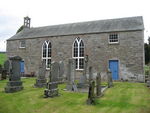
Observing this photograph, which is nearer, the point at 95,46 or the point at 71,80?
the point at 71,80

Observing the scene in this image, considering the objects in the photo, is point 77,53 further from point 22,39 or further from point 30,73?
point 22,39

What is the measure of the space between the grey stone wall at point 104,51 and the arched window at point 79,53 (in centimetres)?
54

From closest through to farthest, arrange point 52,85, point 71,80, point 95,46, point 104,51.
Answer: point 52,85 → point 71,80 → point 104,51 → point 95,46

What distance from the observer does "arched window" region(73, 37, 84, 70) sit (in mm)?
20656

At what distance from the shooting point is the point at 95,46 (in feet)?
65.5

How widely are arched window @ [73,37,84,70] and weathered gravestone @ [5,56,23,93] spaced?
9.86 metres

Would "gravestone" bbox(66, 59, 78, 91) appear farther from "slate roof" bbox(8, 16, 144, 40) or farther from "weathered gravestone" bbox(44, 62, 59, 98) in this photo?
"slate roof" bbox(8, 16, 144, 40)

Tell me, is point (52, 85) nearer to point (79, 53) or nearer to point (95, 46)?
point (95, 46)

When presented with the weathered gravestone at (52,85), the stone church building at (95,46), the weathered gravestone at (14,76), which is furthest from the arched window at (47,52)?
the weathered gravestone at (52,85)

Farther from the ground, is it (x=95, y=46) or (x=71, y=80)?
(x=95, y=46)

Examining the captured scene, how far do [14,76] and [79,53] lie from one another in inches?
419

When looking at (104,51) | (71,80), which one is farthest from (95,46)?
(71,80)

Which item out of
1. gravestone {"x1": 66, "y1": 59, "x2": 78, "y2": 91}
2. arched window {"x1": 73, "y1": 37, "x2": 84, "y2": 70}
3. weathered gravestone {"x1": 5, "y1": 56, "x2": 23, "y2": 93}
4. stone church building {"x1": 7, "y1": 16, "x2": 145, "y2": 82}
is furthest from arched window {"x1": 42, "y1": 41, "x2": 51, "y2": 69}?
weathered gravestone {"x1": 5, "y1": 56, "x2": 23, "y2": 93}

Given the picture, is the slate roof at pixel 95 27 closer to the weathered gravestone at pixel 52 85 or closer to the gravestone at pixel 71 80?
the gravestone at pixel 71 80
